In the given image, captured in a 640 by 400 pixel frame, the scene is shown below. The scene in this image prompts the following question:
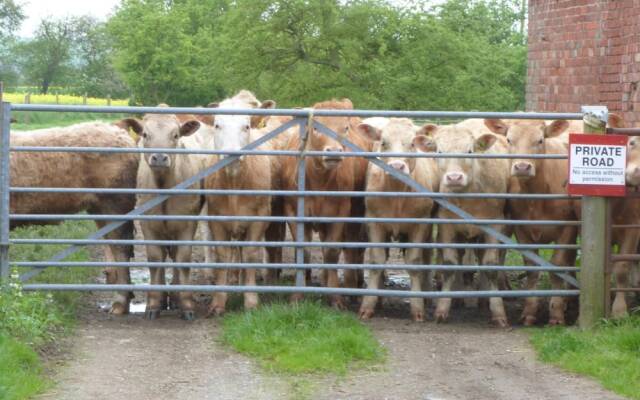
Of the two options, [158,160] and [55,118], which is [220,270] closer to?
[158,160]

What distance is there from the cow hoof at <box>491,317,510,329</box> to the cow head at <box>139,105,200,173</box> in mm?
3185

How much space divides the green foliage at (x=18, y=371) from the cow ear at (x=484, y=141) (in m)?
4.41

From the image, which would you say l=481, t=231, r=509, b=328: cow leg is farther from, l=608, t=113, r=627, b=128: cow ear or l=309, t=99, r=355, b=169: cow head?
l=309, t=99, r=355, b=169: cow head

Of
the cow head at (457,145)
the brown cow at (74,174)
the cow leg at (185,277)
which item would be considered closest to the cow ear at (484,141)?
the cow head at (457,145)

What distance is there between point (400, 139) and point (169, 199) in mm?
2149

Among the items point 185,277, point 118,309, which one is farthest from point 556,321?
point 118,309

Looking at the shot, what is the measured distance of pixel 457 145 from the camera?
9.96 meters

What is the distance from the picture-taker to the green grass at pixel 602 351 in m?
7.73

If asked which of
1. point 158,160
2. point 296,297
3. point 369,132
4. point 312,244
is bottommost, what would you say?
point 296,297

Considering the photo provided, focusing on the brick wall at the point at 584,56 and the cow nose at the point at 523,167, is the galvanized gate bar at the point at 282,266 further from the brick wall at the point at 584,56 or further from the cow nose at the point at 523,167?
the brick wall at the point at 584,56

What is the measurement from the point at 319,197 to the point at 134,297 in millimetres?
2442

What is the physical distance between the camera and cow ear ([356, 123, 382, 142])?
10273mm

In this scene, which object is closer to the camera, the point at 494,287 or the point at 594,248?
the point at 594,248

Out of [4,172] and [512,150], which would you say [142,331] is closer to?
[4,172]
